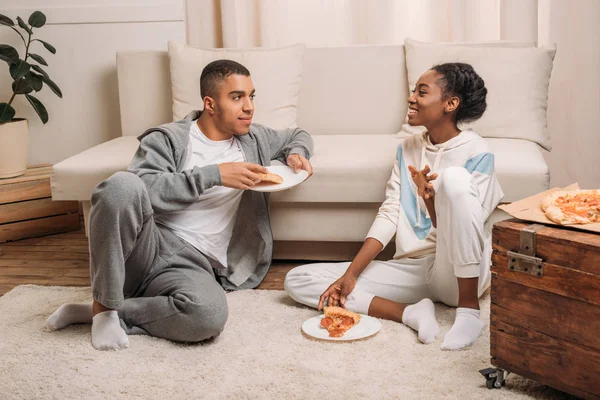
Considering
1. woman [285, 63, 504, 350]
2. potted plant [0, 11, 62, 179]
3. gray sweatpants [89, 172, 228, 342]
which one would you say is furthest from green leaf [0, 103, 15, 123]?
woman [285, 63, 504, 350]

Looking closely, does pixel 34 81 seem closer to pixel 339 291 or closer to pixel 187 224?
pixel 187 224

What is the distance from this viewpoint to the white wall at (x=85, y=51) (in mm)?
3793

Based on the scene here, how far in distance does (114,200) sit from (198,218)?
42cm

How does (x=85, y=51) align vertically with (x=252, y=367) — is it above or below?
above

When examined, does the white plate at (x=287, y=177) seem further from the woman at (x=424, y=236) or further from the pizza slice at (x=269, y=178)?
the woman at (x=424, y=236)

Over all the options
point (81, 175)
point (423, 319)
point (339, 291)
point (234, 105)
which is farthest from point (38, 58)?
point (423, 319)

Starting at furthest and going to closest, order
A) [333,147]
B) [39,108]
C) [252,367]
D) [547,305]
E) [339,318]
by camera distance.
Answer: [39,108], [333,147], [339,318], [252,367], [547,305]

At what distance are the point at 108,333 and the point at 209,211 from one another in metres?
0.52

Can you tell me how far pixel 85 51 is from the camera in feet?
12.6

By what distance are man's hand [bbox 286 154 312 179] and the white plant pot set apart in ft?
5.12

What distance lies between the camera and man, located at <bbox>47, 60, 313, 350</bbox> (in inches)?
79.5

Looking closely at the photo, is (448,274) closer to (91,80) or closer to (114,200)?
(114,200)

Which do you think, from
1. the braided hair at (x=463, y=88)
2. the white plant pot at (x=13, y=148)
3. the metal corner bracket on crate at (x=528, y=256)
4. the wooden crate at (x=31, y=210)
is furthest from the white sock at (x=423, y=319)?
the white plant pot at (x=13, y=148)

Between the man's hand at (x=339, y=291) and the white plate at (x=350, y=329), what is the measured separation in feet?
0.17
